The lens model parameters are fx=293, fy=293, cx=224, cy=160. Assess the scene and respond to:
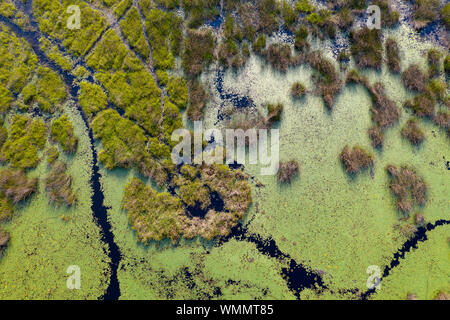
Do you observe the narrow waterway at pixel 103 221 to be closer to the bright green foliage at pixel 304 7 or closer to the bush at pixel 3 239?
the bush at pixel 3 239

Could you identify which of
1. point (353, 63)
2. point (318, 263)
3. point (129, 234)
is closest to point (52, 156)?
point (129, 234)

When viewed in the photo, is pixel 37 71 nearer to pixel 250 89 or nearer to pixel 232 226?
pixel 250 89

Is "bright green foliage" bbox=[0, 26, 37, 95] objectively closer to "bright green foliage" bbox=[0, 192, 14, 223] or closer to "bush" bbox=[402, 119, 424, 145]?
"bright green foliage" bbox=[0, 192, 14, 223]

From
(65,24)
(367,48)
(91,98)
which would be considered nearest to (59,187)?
(91,98)

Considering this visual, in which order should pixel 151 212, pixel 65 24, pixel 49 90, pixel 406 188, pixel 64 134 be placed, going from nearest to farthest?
pixel 406 188 → pixel 151 212 → pixel 64 134 → pixel 49 90 → pixel 65 24

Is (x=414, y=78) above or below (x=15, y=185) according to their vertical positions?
above

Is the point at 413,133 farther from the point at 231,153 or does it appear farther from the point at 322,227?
the point at 231,153
